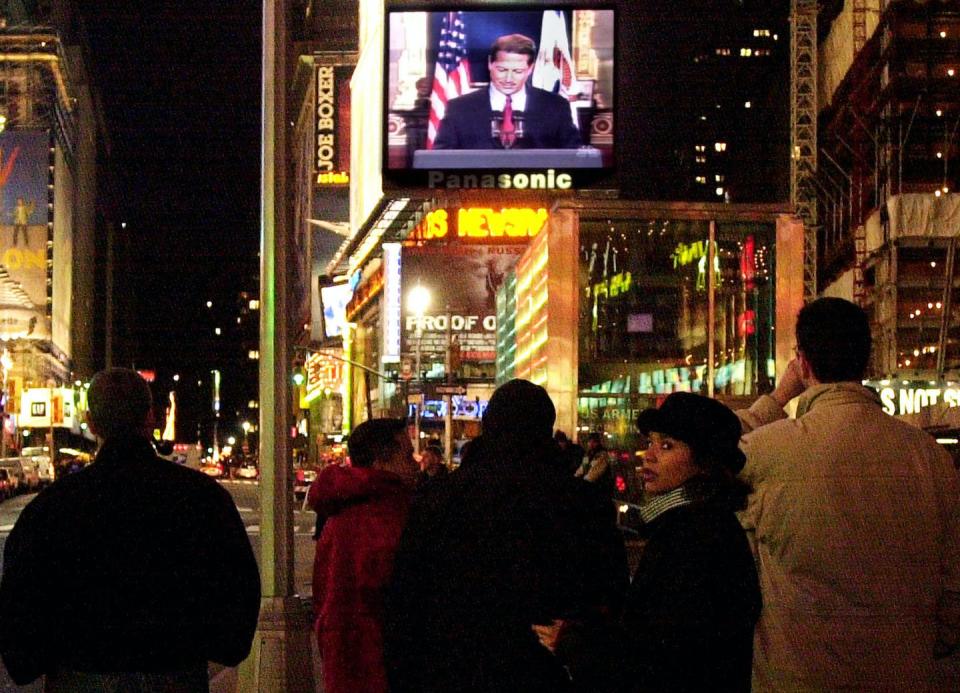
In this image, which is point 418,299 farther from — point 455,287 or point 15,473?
point 15,473

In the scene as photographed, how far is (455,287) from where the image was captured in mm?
78125

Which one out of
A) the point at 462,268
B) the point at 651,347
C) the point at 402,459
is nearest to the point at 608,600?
the point at 402,459

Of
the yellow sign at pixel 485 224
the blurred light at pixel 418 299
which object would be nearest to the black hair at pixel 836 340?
the blurred light at pixel 418 299

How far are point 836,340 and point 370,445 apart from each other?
2875 millimetres

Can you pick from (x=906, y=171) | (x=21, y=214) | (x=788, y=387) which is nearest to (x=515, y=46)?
(x=788, y=387)

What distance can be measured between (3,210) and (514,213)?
5309 centimetres

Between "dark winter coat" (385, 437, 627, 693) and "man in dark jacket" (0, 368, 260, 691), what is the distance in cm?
65

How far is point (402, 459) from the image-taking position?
→ 6707 mm

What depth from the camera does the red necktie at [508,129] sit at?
27.2 metres

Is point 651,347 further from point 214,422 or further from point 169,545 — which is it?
point 214,422

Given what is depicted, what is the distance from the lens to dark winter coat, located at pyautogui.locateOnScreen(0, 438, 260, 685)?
4242 mm

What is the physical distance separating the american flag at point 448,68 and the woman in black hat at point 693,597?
2320 centimetres

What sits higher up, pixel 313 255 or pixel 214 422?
pixel 313 255

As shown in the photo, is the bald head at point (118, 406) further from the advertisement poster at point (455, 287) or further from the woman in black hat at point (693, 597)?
the advertisement poster at point (455, 287)
